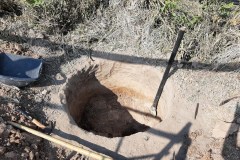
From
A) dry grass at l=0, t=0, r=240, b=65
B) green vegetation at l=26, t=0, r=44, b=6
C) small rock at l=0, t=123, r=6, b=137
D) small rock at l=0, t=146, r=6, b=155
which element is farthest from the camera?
dry grass at l=0, t=0, r=240, b=65

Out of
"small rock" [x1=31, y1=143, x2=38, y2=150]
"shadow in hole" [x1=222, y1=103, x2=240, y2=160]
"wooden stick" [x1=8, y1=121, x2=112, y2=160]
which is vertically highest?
"shadow in hole" [x1=222, y1=103, x2=240, y2=160]

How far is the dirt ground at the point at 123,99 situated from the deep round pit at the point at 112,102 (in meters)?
0.02

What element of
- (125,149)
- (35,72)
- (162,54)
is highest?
(162,54)

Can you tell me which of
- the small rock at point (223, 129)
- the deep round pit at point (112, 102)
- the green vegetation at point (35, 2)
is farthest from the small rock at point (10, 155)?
the small rock at point (223, 129)

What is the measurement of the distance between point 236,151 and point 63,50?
9.24 feet

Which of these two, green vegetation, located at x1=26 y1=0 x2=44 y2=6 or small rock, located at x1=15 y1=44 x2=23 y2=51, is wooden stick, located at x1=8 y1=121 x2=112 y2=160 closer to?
small rock, located at x1=15 y1=44 x2=23 y2=51

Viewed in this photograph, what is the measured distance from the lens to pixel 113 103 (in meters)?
6.25

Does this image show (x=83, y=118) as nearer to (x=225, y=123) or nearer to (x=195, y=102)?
(x=195, y=102)

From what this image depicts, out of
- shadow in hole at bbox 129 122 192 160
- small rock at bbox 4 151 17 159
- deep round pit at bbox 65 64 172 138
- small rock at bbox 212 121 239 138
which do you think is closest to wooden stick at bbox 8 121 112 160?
small rock at bbox 4 151 17 159

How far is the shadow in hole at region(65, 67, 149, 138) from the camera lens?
5.66 metres

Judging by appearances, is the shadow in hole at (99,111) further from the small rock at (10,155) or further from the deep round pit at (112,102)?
the small rock at (10,155)

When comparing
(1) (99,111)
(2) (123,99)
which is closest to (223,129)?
(2) (123,99)

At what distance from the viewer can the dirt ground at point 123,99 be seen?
4559mm

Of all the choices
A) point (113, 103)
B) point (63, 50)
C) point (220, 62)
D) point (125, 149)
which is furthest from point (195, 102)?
point (63, 50)
